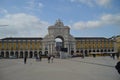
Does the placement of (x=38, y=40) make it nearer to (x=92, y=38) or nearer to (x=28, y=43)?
(x=28, y=43)

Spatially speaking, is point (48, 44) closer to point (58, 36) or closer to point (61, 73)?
point (58, 36)

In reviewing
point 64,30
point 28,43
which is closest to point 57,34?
point 64,30

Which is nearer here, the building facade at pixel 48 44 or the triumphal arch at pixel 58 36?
the triumphal arch at pixel 58 36

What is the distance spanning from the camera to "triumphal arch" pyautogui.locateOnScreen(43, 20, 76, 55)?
12875 cm

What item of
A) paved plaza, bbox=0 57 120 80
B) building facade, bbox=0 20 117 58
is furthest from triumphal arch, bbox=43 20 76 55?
paved plaza, bbox=0 57 120 80

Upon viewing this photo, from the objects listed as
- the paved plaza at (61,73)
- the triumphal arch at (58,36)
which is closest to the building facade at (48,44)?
the triumphal arch at (58,36)

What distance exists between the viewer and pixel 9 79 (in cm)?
1305

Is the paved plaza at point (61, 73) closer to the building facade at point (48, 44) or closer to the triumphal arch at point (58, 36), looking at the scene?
the triumphal arch at point (58, 36)

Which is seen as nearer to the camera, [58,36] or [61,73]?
[61,73]

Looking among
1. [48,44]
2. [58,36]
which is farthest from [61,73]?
[58,36]

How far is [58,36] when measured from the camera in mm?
134750

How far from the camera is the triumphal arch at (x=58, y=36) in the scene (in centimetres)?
12875

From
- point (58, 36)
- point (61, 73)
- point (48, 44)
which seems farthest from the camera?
point (58, 36)

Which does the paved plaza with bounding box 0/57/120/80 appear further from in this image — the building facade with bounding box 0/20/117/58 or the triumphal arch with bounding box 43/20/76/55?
the building facade with bounding box 0/20/117/58
